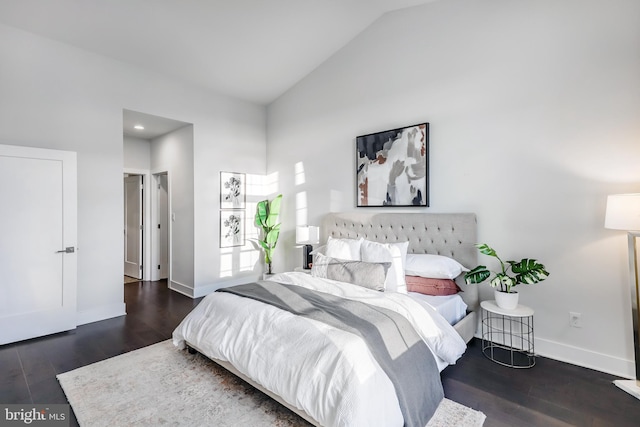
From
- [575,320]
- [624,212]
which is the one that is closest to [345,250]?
[575,320]

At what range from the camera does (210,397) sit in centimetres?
227

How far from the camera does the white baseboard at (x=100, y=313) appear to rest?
3783 millimetres

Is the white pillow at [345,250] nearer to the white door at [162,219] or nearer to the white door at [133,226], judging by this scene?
the white door at [162,219]

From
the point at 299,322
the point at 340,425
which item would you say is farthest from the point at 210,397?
the point at 340,425

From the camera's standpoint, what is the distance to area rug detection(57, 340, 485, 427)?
2.01m

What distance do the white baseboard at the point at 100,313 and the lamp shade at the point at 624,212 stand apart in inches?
212

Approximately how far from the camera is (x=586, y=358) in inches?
107

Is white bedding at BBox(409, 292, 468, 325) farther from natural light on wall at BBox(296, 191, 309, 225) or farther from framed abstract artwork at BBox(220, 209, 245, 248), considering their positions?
framed abstract artwork at BBox(220, 209, 245, 248)

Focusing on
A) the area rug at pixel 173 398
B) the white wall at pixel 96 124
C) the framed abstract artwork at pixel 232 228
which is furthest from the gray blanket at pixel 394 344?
the framed abstract artwork at pixel 232 228

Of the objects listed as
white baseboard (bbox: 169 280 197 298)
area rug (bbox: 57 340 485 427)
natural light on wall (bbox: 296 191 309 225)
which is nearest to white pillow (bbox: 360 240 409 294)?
area rug (bbox: 57 340 485 427)

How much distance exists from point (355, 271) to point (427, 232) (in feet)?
3.62

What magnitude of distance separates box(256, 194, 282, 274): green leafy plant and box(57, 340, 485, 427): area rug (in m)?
2.69

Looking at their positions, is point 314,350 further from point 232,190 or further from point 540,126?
point 232,190

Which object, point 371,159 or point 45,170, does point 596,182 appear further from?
point 45,170
